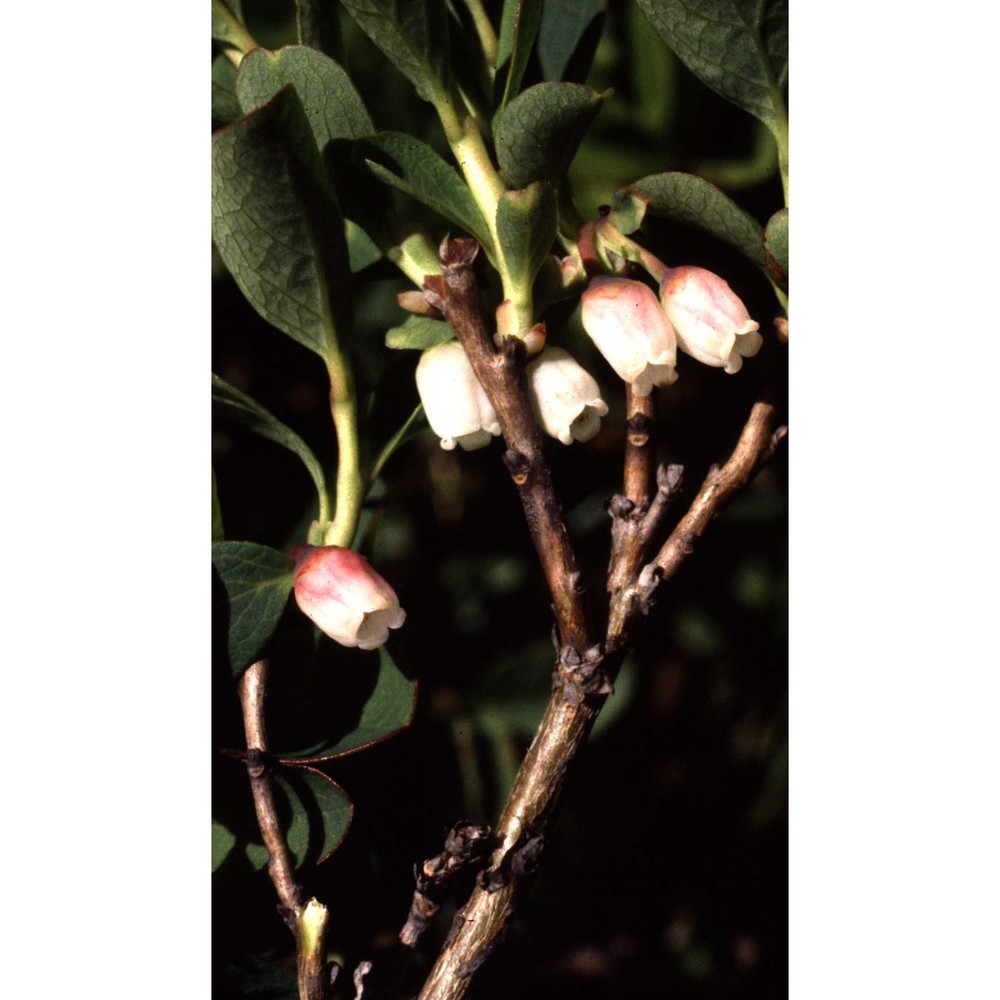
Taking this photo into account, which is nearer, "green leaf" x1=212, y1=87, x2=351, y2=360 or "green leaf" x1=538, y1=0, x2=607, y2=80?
"green leaf" x1=212, y1=87, x2=351, y2=360

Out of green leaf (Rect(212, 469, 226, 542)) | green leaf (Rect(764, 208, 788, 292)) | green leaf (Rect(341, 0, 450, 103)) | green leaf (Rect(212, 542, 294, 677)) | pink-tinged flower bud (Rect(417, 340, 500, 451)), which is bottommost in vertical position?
green leaf (Rect(212, 542, 294, 677))

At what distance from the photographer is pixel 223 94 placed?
0.73m

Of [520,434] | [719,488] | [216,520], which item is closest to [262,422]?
[216,520]

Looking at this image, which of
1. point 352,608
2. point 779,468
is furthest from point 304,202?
point 779,468

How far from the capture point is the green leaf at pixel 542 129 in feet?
2.00

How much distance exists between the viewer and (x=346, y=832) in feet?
2.38

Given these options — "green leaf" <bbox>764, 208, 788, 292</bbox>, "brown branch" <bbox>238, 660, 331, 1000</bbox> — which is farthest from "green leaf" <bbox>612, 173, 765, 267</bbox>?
"brown branch" <bbox>238, 660, 331, 1000</bbox>

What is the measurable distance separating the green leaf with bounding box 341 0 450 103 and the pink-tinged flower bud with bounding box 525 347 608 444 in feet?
0.54

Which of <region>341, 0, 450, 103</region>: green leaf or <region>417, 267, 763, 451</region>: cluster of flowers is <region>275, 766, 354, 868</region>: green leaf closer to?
<region>417, 267, 763, 451</region>: cluster of flowers

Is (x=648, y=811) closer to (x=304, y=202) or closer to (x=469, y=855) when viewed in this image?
(x=469, y=855)

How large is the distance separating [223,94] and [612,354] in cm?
29

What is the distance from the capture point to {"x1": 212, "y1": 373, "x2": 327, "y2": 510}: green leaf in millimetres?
706

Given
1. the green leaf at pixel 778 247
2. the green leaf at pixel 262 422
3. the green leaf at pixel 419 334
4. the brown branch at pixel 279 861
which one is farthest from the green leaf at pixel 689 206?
the brown branch at pixel 279 861

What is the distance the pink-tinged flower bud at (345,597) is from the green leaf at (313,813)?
10 centimetres
